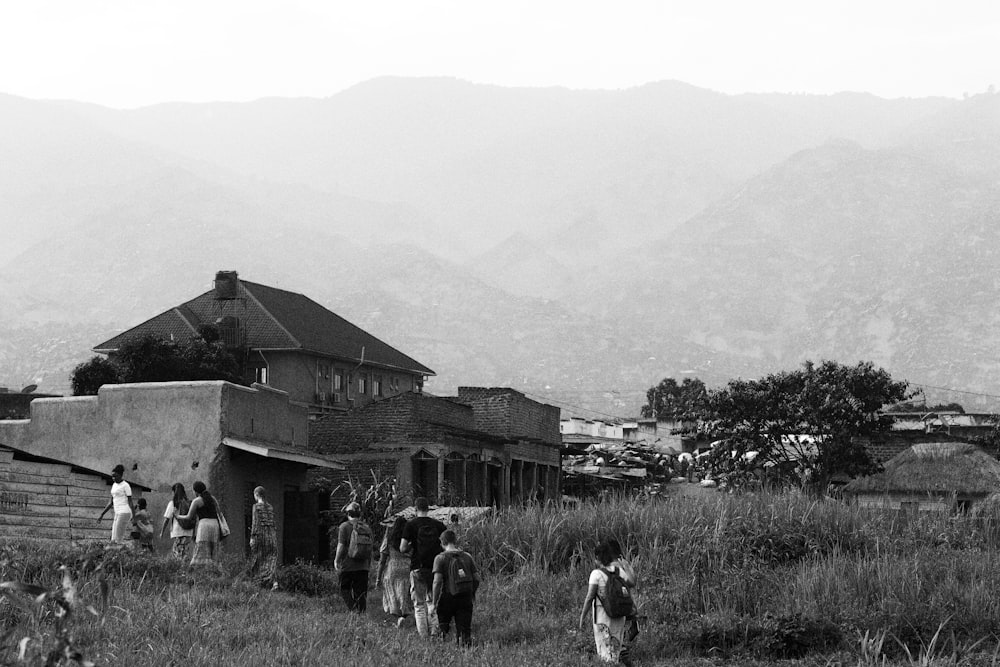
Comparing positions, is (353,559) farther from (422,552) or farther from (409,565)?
(422,552)

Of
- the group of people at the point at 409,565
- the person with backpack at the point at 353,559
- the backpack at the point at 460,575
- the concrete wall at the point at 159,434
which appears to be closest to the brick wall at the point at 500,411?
the concrete wall at the point at 159,434

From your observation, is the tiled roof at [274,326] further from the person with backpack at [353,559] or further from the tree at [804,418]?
the person with backpack at [353,559]

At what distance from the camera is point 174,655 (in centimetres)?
1245

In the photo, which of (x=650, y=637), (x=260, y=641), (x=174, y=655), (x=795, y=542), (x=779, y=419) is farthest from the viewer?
(x=779, y=419)

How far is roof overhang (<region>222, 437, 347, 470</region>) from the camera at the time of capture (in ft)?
79.2

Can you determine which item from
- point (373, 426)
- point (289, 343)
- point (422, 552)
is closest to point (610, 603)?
point (422, 552)

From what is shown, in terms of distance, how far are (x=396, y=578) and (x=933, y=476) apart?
26466mm

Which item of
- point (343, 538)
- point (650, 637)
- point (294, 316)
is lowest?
point (650, 637)

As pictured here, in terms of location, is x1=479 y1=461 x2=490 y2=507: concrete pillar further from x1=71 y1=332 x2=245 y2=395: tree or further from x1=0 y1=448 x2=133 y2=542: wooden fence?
x1=0 y1=448 x2=133 y2=542: wooden fence

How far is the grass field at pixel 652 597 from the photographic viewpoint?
13875 mm

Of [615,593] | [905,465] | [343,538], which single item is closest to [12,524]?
[343,538]

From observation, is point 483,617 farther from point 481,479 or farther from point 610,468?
point 610,468

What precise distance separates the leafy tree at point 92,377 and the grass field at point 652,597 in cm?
3609

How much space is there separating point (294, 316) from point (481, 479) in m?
23.6
